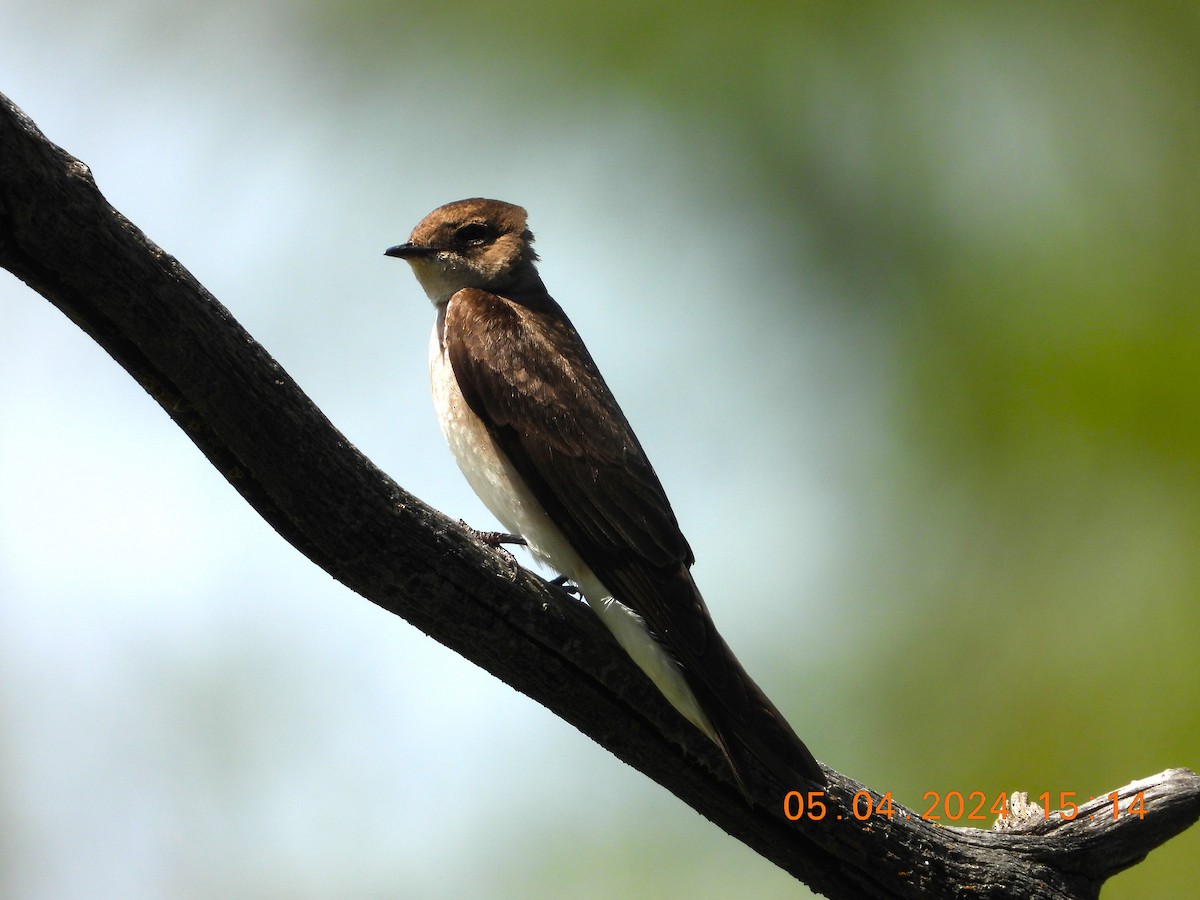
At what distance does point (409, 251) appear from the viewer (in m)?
4.48

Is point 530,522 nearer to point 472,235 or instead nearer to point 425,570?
point 425,570

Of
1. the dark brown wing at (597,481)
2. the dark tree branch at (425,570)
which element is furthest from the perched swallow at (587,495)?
the dark tree branch at (425,570)

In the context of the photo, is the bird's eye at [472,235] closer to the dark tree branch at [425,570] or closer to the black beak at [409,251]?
the black beak at [409,251]

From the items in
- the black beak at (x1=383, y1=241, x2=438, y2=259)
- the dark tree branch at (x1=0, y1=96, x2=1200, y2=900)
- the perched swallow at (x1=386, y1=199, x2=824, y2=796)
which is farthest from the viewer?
the black beak at (x1=383, y1=241, x2=438, y2=259)

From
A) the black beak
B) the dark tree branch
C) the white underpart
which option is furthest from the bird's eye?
the dark tree branch

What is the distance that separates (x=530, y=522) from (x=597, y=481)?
0.27m

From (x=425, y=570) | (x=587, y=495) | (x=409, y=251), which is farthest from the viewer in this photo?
(x=409, y=251)

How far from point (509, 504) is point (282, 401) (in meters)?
1.31

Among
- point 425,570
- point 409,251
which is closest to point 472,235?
point 409,251

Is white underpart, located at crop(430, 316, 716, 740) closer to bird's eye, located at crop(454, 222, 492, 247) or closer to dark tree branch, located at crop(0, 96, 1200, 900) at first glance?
dark tree branch, located at crop(0, 96, 1200, 900)

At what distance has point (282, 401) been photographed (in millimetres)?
2455

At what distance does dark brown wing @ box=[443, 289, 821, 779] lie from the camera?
307cm

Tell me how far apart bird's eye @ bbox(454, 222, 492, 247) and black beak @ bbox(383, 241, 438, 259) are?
0.46ft

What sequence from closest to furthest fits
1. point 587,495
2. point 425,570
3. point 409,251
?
point 425,570 → point 587,495 → point 409,251
